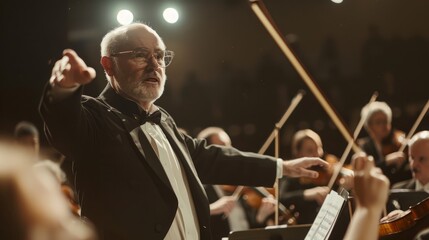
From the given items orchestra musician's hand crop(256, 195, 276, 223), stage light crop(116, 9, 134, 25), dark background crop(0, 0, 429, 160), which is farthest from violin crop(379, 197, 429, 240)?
dark background crop(0, 0, 429, 160)

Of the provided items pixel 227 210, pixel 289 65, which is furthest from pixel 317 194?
pixel 289 65

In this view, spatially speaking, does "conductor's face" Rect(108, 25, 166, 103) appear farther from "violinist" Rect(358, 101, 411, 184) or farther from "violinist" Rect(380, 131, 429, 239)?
"violinist" Rect(358, 101, 411, 184)

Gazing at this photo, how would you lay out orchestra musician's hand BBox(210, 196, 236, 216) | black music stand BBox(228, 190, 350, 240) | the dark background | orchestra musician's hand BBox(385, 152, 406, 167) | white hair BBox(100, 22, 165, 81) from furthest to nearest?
the dark background
orchestra musician's hand BBox(385, 152, 406, 167)
orchestra musician's hand BBox(210, 196, 236, 216)
white hair BBox(100, 22, 165, 81)
black music stand BBox(228, 190, 350, 240)

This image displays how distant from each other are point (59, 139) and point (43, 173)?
930mm

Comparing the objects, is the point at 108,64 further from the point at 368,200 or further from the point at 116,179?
the point at 368,200

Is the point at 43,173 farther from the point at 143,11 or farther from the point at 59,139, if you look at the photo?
the point at 143,11

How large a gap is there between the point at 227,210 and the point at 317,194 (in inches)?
27.5

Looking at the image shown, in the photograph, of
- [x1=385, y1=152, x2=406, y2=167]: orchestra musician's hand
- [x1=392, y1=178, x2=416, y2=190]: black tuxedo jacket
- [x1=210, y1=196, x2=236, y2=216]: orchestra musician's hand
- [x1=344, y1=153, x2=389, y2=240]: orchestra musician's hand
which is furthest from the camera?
[x1=385, y1=152, x2=406, y2=167]: orchestra musician's hand

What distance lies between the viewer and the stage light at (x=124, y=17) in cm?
354

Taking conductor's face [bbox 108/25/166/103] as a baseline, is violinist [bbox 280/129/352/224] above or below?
below

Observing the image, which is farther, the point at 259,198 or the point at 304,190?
the point at 259,198

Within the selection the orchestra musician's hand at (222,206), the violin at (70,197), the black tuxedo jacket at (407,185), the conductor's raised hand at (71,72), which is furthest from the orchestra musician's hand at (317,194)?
the conductor's raised hand at (71,72)

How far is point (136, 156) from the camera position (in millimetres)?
1827

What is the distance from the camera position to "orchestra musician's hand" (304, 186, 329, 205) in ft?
11.9
